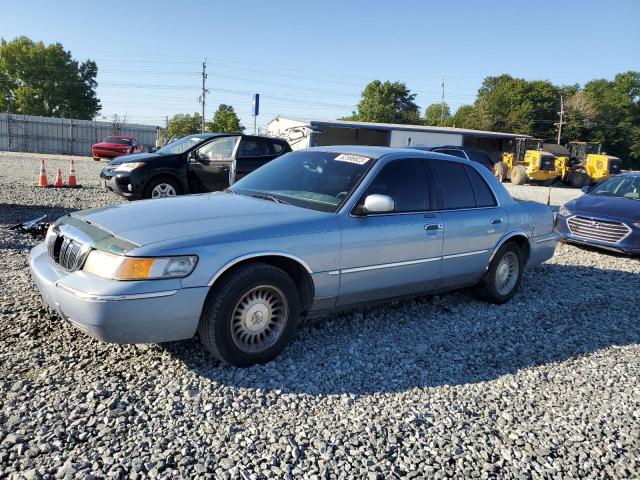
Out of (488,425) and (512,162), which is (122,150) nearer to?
(512,162)

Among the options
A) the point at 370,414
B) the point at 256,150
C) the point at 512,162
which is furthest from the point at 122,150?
the point at 370,414

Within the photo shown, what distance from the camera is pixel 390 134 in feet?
117

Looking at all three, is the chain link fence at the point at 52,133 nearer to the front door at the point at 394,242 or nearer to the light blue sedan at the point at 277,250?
the light blue sedan at the point at 277,250

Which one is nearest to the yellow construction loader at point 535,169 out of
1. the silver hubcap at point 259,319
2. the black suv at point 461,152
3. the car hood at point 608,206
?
the black suv at point 461,152

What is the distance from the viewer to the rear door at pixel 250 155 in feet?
32.7

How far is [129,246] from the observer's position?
3201 mm

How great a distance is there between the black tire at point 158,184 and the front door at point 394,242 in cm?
630

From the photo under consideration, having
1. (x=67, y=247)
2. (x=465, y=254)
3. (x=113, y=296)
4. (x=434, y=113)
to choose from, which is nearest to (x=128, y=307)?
(x=113, y=296)

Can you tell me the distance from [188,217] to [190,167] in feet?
21.7

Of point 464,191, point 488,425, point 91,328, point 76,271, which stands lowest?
point 488,425

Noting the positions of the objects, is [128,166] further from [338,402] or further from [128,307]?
[338,402]

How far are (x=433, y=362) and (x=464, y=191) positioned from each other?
1.91m

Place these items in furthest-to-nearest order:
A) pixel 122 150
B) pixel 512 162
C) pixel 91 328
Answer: pixel 512 162 < pixel 122 150 < pixel 91 328

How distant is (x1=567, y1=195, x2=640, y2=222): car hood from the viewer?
337 inches
